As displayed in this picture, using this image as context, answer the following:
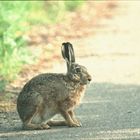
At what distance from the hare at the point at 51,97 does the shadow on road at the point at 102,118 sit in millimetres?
158

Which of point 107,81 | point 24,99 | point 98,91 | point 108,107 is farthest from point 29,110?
point 107,81

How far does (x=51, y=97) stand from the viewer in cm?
978

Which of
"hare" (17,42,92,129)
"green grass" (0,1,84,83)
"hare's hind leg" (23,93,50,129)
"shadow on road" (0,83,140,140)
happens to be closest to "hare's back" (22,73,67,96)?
"hare" (17,42,92,129)

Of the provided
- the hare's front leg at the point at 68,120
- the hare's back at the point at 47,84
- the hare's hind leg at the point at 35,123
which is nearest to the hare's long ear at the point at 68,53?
the hare's back at the point at 47,84

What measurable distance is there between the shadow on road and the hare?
16cm

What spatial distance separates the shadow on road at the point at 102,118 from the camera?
30.3 feet

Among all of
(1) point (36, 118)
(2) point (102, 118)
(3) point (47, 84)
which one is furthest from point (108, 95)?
(1) point (36, 118)

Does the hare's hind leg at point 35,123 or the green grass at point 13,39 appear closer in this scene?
the hare's hind leg at point 35,123

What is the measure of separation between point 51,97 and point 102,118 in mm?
815

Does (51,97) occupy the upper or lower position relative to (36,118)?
upper

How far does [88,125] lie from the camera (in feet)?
32.4

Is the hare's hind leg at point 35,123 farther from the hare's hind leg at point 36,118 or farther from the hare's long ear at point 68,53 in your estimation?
the hare's long ear at point 68,53

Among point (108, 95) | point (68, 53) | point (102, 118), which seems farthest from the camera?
point (108, 95)

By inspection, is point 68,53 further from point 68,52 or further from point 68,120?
point 68,120
